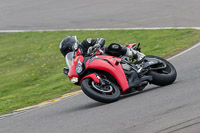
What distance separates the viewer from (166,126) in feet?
17.5

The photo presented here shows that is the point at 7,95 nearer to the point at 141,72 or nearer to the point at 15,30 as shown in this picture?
the point at 141,72

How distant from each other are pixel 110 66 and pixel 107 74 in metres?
0.16

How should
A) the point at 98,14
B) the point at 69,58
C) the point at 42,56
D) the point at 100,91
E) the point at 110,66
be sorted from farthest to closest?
the point at 98,14 → the point at 42,56 → the point at 69,58 → the point at 110,66 → the point at 100,91

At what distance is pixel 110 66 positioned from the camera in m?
7.83

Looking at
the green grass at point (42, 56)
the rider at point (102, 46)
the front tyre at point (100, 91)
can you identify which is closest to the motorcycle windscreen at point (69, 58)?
the rider at point (102, 46)

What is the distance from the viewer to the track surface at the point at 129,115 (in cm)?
553

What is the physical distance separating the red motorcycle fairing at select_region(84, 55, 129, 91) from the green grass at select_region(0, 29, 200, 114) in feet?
10.5

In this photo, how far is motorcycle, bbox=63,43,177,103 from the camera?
7.55 meters

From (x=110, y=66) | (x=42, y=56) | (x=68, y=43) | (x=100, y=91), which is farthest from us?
(x=42, y=56)

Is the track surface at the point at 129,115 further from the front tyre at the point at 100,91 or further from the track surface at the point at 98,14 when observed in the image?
the track surface at the point at 98,14

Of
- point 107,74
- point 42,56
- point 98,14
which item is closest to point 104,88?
point 107,74

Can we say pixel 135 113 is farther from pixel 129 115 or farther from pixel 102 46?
pixel 102 46

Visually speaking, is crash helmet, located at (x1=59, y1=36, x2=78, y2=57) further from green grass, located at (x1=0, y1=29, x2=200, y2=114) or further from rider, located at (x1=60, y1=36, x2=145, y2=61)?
green grass, located at (x1=0, y1=29, x2=200, y2=114)

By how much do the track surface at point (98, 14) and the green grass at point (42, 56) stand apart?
1.29 metres
